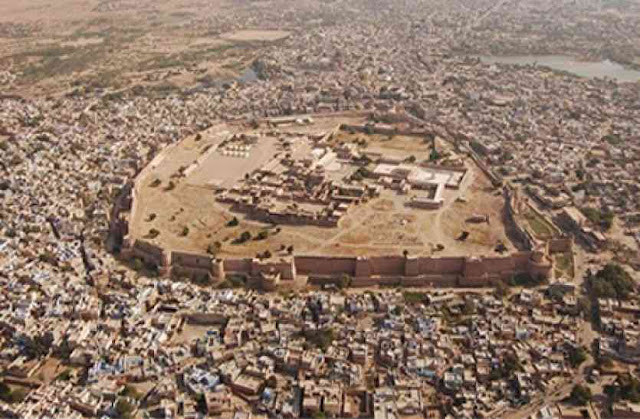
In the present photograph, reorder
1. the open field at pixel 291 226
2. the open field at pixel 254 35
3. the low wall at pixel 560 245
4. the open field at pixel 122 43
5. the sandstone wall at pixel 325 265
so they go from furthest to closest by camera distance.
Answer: the open field at pixel 254 35, the open field at pixel 122 43, the open field at pixel 291 226, the low wall at pixel 560 245, the sandstone wall at pixel 325 265

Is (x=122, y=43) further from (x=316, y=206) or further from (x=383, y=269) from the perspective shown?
(x=383, y=269)

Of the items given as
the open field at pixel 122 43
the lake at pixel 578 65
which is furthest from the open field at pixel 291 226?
the lake at pixel 578 65

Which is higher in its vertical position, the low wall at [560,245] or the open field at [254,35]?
the low wall at [560,245]

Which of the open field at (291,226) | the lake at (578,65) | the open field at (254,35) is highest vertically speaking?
the open field at (291,226)

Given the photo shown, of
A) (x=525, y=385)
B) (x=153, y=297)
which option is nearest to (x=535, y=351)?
(x=525, y=385)

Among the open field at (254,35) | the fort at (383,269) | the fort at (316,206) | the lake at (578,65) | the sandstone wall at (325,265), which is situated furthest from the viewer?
the open field at (254,35)

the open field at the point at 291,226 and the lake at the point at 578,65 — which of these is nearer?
the open field at the point at 291,226

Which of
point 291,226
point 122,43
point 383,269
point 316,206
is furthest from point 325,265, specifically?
point 122,43

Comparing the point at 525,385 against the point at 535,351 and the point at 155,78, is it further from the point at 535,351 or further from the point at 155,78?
the point at 155,78

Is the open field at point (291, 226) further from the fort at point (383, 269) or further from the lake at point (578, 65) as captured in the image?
the lake at point (578, 65)
